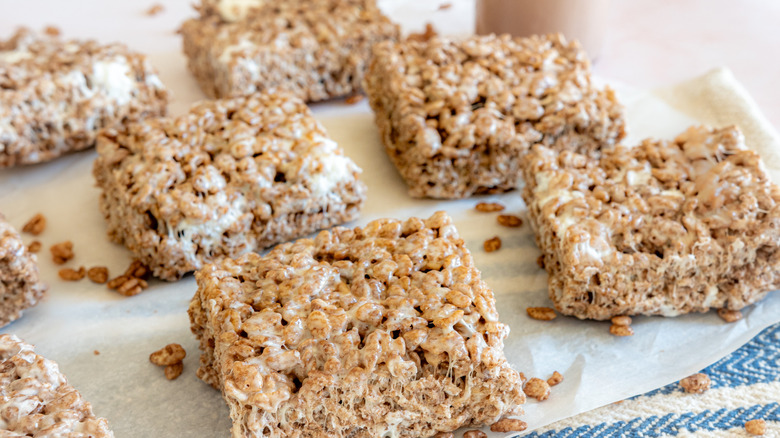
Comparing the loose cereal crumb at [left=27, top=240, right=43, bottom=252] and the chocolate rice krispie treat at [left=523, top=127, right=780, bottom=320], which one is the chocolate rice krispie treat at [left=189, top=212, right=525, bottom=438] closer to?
the chocolate rice krispie treat at [left=523, top=127, right=780, bottom=320]

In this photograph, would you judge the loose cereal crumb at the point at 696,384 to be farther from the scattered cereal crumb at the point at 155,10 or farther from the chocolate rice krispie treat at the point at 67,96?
the scattered cereal crumb at the point at 155,10

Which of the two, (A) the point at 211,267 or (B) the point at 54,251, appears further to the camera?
(B) the point at 54,251

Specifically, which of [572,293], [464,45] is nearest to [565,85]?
[464,45]

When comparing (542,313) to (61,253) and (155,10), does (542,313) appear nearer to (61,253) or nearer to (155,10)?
(61,253)

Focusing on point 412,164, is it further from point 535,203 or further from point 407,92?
point 535,203

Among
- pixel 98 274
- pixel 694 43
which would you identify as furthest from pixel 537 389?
pixel 694 43

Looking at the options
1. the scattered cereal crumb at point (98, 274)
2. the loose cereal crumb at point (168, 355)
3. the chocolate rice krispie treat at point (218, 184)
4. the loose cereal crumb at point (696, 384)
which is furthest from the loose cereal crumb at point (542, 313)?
the scattered cereal crumb at point (98, 274)
